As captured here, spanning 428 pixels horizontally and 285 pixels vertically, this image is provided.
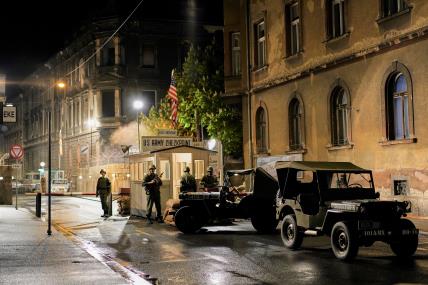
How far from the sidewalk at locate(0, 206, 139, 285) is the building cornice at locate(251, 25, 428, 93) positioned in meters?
11.8

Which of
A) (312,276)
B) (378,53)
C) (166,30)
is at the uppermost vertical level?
(166,30)

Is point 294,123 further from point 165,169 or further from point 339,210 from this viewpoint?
point 339,210

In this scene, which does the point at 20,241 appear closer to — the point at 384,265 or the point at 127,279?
the point at 127,279

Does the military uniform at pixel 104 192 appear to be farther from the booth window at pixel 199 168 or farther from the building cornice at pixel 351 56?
the building cornice at pixel 351 56

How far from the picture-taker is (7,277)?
10.0m

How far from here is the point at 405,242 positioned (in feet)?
38.4

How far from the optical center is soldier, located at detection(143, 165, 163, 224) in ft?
67.7

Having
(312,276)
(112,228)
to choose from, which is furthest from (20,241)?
(312,276)

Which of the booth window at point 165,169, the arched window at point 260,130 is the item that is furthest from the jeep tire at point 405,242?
the arched window at point 260,130

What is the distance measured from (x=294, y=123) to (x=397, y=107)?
6.56 m

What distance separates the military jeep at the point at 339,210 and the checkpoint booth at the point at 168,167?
913 centimetres

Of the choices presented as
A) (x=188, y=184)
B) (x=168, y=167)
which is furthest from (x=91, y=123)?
(x=188, y=184)

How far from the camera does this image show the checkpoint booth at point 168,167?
22750mm

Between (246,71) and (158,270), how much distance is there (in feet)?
66.5
